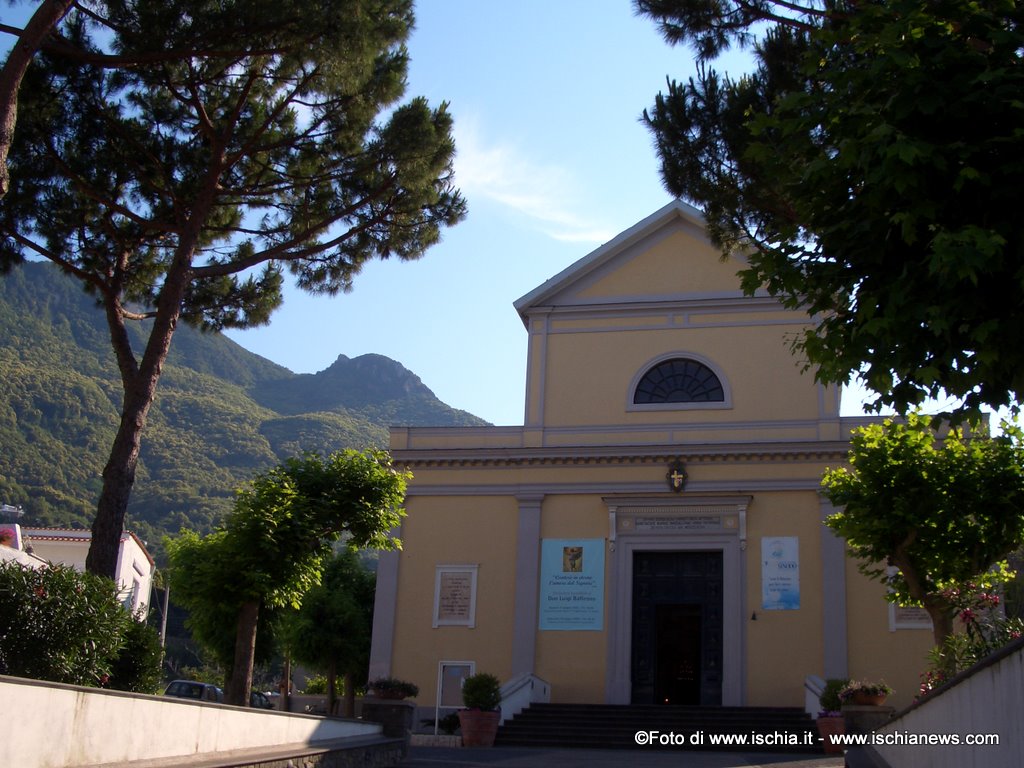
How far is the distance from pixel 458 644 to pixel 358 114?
10784mm

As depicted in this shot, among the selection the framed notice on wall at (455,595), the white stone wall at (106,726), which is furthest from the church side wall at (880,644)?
the white stone wall at (106,726)

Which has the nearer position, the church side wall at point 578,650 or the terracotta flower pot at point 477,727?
the terracotta flower pot at point 477,727

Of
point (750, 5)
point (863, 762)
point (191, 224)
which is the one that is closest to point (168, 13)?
point (191, 224)

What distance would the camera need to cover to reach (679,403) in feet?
75.5

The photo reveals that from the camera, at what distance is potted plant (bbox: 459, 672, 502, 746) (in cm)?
1848

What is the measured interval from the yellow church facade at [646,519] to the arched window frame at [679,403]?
0.13 ft

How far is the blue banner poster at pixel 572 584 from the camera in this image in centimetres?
2192

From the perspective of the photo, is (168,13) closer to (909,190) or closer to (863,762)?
(909,190)

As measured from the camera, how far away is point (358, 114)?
54.0ft

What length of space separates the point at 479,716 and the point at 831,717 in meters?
5.51

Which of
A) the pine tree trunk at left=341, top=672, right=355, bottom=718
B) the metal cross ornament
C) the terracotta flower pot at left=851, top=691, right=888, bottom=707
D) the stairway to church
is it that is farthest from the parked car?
the terracotta flower pot at left=851, top=691, right=888, bottom=707

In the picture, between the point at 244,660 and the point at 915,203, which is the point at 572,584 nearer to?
the point at 244,660

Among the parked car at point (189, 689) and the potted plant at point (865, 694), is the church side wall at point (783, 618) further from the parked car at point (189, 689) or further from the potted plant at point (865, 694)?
the parked car at point (189, 689)

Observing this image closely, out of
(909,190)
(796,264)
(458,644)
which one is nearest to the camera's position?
(909,190)
